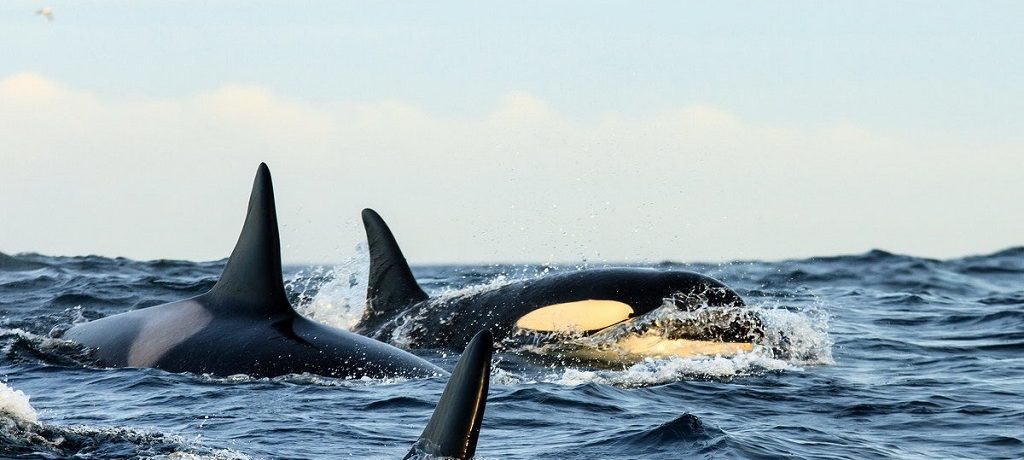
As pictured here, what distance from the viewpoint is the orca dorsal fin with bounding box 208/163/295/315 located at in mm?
10578

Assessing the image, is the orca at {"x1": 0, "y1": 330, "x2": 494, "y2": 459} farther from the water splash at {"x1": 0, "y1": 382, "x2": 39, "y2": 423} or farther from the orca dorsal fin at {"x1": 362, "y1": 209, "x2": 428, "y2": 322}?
the orca dorsal fin at {"x1": 362, "y1": 209, "x2": 428, "y2": 322}

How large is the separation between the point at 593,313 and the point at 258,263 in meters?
3.53

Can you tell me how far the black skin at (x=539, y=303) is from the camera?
12.6 meters

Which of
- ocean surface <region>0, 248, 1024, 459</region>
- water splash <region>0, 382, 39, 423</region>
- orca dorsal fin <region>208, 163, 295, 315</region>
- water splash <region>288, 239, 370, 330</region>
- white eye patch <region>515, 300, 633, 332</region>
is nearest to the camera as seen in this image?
water splash <region>0, 382, 39, 423</region>

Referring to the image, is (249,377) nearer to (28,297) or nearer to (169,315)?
(169,315)

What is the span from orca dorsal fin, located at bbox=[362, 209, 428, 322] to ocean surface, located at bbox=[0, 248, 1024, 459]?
0.88 m

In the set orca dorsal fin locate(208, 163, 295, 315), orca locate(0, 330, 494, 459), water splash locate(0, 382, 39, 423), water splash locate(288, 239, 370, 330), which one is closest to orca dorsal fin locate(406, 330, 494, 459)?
orca locate(0, 330, 494, 459)

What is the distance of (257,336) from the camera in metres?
10.8

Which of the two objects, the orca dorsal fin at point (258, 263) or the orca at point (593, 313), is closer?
the orca dorsal fin at point (258, 263)

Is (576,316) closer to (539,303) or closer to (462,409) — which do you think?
(539,303)

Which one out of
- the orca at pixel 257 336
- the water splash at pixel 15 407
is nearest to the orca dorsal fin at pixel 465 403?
the water splash at pixel 15 407

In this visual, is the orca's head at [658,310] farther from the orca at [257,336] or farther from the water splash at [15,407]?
the water splash at [15,407]

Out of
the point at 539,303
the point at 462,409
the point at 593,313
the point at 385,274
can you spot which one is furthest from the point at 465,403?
the point at 385,274

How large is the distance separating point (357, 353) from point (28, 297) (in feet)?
36.4
